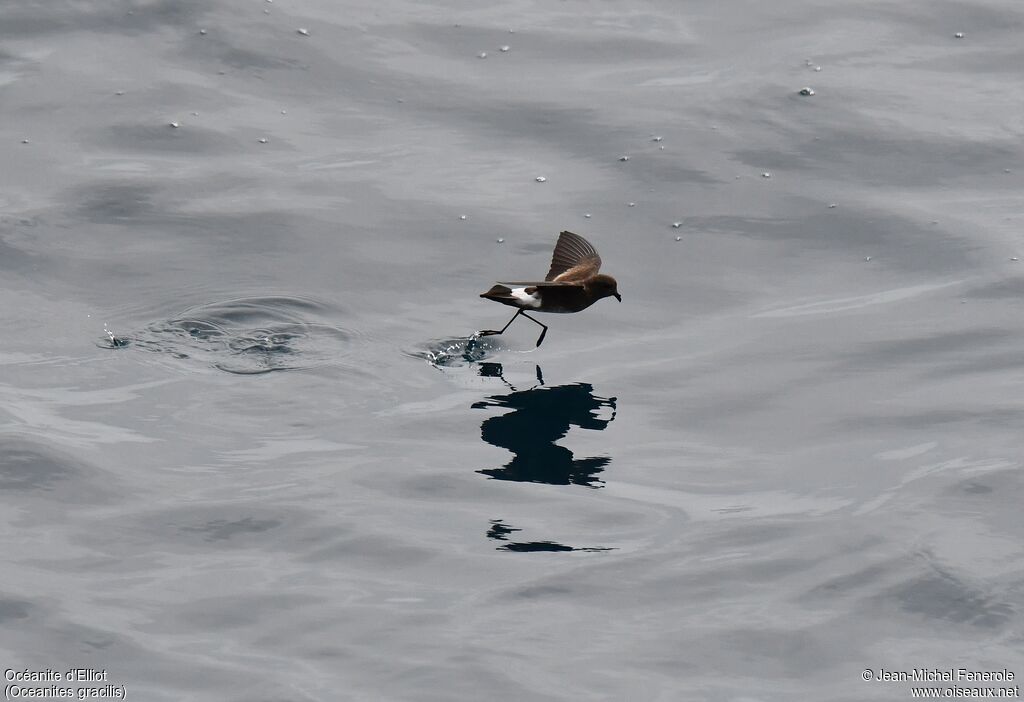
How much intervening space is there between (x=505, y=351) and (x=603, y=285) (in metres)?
0.72

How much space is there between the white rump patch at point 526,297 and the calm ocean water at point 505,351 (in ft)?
1.14

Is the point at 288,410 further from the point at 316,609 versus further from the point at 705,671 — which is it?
the point at 705,671

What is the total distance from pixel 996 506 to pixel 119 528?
4239mm

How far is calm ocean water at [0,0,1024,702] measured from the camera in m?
6.16

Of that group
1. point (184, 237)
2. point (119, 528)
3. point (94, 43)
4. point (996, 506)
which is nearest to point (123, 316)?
point (184, 237)

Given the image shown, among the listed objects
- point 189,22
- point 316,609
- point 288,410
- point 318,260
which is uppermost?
point 189,22

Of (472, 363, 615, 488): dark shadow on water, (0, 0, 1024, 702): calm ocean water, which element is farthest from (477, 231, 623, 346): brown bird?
(472, 363, 615, 488): dark shadow on water

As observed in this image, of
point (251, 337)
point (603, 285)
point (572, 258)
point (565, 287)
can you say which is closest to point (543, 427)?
point (565, 287)

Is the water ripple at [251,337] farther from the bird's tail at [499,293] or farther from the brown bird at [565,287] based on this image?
the brown bird at [565,287]

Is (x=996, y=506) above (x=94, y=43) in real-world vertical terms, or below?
below

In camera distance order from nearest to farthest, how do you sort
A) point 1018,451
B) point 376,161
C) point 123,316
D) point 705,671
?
point 705,671
point 1018,451
point 123,316
point 376,161

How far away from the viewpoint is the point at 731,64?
39.1 ft

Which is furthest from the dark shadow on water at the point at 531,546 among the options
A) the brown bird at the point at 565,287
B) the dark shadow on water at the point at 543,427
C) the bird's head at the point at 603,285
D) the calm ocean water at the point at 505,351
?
the bird's head at the point at 603,285

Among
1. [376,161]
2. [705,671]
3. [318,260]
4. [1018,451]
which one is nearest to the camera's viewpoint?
[705,671]
